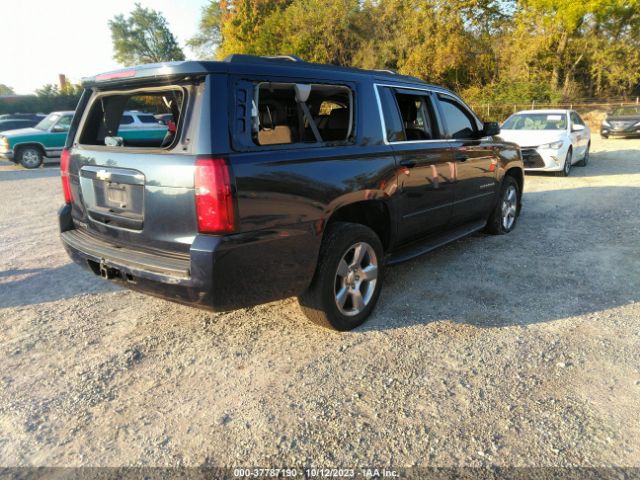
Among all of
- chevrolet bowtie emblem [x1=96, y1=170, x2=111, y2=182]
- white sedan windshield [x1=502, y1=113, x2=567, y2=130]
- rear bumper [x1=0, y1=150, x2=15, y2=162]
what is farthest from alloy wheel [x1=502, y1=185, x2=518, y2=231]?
rear bumper [x1=0, y1=150, x2=15, y2=162]

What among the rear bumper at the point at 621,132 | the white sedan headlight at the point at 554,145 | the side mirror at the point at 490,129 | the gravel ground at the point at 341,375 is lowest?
the gravel ground at the point at 341,375

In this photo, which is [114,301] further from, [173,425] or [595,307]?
[595,307]

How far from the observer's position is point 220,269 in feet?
8.51

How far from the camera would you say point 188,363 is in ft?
10.3

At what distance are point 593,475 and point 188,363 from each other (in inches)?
92.6

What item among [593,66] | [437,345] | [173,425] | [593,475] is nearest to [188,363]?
[173,425]

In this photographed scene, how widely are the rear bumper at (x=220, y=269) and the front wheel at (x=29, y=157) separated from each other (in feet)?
44.4

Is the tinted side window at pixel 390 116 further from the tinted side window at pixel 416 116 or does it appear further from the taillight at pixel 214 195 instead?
the taillight at pixel 214 195

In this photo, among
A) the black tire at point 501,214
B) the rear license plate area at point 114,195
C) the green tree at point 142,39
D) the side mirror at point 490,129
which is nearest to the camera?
the rear license plate area at point 114,195

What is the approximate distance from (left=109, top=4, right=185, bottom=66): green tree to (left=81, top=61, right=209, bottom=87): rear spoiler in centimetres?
6527

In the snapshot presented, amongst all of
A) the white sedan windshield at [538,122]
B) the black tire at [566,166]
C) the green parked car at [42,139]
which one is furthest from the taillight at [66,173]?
the green parked car at [42,139]

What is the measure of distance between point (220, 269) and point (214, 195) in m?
0.41

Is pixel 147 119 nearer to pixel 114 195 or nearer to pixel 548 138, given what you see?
pixel 548 138

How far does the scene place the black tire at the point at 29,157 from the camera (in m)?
14.2
